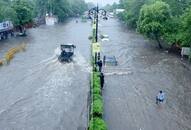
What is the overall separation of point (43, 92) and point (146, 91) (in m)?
10.5

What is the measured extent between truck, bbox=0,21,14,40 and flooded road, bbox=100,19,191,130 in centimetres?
2401

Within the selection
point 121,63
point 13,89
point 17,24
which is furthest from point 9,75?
point 17,24

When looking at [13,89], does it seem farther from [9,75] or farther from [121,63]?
[121,63]

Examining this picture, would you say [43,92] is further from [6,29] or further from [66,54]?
[6,29]

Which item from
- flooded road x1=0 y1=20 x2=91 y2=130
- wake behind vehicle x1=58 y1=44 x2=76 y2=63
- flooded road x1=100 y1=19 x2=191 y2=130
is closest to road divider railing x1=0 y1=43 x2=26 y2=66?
flooded road x1=0 y1=20 x2=91 y2=130

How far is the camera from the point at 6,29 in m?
72.2

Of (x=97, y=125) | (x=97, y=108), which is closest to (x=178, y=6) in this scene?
(x=97, y=108)

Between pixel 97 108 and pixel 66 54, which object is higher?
pixel 97 108

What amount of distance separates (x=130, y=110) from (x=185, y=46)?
2657cm

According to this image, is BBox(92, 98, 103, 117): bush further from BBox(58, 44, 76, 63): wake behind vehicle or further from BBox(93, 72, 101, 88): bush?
BBox(58, 44, 76, 63): wake behind vehicle

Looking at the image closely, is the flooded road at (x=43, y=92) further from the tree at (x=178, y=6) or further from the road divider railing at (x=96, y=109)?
the tree at (x=178, y=6)

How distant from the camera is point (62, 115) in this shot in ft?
95.5

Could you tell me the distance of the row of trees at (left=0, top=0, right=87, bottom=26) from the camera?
253 ft

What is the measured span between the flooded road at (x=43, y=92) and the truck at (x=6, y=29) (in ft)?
49.2
